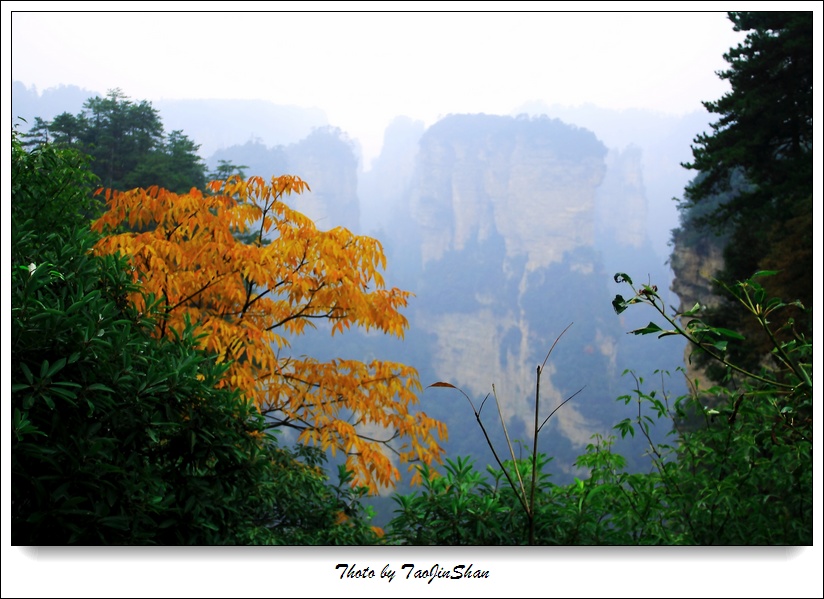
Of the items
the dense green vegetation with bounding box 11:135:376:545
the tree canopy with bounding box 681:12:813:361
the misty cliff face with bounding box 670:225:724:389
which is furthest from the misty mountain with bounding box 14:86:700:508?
the dense green vegetation with bounding box 11:135:376:545

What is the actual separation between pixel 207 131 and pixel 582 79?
1.84m

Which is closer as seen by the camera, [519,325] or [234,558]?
[234,558]

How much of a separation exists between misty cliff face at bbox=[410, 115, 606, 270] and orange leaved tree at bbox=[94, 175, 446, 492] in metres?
2.87

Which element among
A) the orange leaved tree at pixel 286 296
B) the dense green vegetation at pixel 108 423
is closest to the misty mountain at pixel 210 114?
the orange leaved tree at pixel 286 296

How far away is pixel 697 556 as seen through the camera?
6.12 ft

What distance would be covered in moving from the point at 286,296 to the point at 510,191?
22.2ft

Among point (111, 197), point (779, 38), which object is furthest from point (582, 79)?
point (111, 197)

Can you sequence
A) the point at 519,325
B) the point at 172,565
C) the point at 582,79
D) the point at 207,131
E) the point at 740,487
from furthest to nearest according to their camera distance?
1. the point at 519,325
2. the point at 207,131
3. the point at 582,79
4. the point at 740,487
5. the point at 172,565

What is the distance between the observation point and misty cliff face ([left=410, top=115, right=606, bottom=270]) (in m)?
6.12

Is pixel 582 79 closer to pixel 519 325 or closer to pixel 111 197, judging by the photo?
pixel 111 197

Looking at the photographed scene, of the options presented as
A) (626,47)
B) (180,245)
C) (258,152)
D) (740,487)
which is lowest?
(740,487)

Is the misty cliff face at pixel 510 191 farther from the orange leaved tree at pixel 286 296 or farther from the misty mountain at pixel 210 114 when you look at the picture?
the orange leaved tree at pixel 286 296

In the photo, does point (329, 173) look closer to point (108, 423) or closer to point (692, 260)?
point (692, 260)

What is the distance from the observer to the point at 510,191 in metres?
8.88
